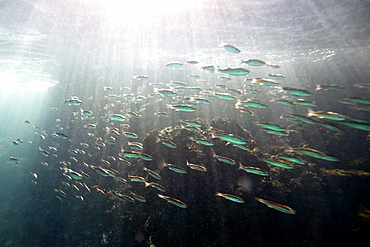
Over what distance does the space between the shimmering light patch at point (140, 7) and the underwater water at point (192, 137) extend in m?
0.15

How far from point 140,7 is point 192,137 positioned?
12882mm

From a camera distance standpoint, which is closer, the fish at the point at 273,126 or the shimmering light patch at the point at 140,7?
the fish at the point at 273,126

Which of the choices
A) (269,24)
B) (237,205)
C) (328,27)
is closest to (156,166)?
(237,205)

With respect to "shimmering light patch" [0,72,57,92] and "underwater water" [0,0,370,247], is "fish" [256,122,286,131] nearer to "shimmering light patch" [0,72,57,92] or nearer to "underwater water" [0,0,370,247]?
"underwater water" [0,0,370,247]

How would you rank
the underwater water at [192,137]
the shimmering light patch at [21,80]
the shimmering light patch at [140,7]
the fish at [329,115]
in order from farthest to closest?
the shimmering light patch at [21,80] < the shimmering light patch at [140,7] < the underwater water at [192,137] < the fish at [329,115]

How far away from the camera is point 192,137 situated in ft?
26.8

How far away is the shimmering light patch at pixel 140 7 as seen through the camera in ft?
45.6

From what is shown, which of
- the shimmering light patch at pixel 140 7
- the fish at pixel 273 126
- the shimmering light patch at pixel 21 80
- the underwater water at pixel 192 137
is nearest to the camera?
the fish at pixel 273 126

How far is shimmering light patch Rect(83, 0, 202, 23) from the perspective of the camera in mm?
13891

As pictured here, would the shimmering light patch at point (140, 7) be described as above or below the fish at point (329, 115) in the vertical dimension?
above

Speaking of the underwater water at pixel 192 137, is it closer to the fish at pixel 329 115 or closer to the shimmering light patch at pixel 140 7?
the fish at pixel 329 115

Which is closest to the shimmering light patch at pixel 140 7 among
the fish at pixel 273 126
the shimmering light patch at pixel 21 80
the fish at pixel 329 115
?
the fish at pixel 273 126

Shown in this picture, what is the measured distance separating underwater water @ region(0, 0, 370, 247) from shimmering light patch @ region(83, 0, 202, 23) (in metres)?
0.15

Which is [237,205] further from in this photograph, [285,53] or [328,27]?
[285,53]
